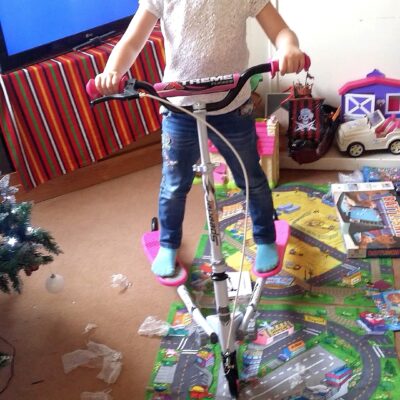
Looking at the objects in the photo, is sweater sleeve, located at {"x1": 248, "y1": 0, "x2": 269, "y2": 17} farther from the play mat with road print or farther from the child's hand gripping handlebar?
the play mat with road print

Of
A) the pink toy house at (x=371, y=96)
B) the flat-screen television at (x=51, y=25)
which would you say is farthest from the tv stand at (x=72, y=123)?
the pink toy house at (x=371, y=96)

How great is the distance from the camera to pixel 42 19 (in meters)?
2.18

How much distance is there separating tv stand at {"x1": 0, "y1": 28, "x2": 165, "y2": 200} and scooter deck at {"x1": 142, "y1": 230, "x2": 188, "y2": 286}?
62cm

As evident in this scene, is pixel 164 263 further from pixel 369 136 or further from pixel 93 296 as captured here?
pixel 369 136

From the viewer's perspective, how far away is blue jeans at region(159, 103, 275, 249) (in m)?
1.49

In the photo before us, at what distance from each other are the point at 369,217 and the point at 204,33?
92 centimetres

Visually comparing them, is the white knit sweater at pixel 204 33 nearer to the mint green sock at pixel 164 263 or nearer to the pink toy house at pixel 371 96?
the mint green sock at pixel 164 263

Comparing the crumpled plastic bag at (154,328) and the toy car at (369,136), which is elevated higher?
the toy car at (369,136)

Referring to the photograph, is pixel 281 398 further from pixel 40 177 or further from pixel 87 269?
pixel 40 177

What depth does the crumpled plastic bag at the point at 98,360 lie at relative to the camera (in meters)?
1.49

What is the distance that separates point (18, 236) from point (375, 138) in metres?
1.46

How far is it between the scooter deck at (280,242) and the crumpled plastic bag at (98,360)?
1.59 feet

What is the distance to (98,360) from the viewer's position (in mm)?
1536

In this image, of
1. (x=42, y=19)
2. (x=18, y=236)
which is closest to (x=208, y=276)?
(x=18, y=236)
